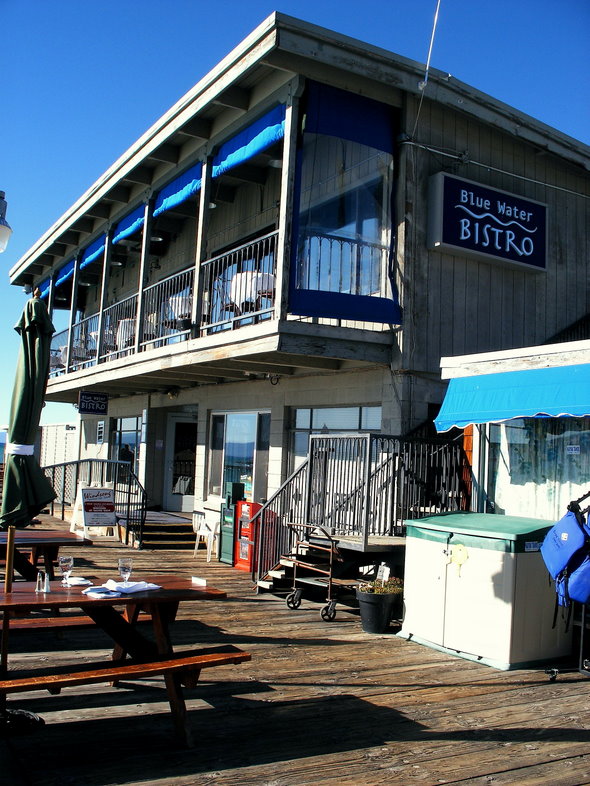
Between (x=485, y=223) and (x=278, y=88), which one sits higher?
(x=278, y=88)

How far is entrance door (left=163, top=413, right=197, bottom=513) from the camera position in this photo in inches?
690

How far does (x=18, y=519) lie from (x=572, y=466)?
5.20 metres

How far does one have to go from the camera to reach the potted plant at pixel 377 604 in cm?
774

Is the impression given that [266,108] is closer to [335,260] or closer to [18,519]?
[335,260]

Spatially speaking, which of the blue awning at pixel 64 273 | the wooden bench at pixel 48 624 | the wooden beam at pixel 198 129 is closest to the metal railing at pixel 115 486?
the wooden bench at pixel 48 624

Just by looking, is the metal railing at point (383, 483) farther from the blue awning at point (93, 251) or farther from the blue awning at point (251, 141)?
the blue awning at point (93, 251)

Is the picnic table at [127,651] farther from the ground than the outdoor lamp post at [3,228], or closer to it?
closer to it

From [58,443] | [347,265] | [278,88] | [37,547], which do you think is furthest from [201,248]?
[58,443]

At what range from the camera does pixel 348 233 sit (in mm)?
10688

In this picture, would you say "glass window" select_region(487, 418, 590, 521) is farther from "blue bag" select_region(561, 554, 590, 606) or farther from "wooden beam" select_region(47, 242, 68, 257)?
"wooden beam" select_region(47, 242, 68, 257)

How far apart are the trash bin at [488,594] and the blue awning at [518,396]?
1059 millimetres

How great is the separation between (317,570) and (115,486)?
6039 mm

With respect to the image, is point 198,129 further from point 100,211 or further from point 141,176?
point 100,211

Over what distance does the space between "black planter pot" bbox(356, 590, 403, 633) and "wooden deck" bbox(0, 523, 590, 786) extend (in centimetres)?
31
